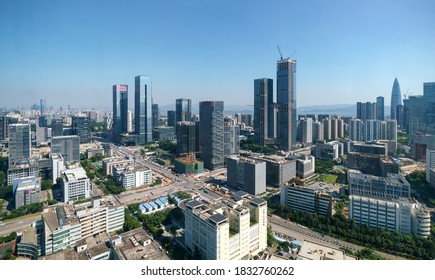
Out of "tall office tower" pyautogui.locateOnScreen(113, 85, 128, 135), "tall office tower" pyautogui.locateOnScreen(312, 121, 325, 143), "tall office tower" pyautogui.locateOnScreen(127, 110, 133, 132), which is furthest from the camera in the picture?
"tall office tower" pyautogui.locateOnScreen(127, 110, 133, 132)

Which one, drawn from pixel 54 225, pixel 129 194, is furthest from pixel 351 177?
pixel 54 225

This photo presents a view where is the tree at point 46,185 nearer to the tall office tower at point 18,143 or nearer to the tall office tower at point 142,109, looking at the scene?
the tall office tower at point 18,143

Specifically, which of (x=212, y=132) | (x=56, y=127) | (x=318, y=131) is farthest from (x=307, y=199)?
(x=56, y=127)

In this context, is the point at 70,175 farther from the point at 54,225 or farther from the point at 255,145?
the point at 255,145

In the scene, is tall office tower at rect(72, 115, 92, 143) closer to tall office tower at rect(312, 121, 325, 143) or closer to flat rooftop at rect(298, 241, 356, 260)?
tall office tower at rect(312, 121, 325, 143)

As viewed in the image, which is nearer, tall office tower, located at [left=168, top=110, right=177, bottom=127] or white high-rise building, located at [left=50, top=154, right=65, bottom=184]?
white high-rise building, located at [left=50, top=154, right=65, bottom=184]

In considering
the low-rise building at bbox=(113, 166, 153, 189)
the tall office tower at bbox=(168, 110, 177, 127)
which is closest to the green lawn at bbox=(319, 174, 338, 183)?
the low-rise building at bbox=(113, 166, 153, 189)

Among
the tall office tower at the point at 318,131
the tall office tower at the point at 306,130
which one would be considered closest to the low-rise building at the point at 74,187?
the tall office tower at the point at 306,130
